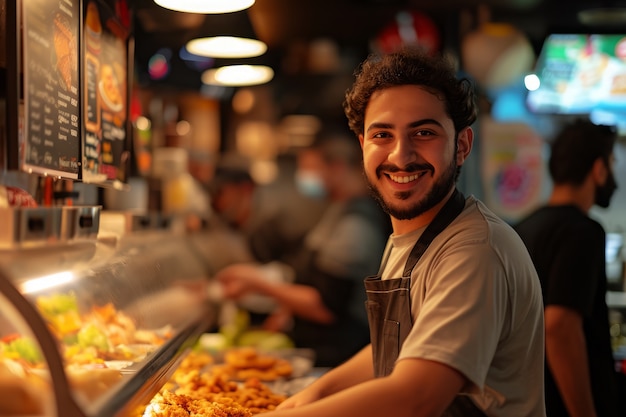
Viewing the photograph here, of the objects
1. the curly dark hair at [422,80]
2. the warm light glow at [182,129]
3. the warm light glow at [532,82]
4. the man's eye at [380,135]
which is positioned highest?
the warm light glow at [532,82]

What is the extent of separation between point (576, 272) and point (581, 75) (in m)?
2.36

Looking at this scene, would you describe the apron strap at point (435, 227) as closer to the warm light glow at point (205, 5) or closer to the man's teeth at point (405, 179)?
the man's teeth at point (405, 179)

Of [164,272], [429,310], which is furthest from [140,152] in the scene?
[429,310]

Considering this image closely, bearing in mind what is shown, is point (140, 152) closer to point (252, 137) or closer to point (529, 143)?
point (529, 143)

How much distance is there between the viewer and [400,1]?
19.2 ft

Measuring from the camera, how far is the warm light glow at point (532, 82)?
546cm

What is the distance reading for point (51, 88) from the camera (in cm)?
226

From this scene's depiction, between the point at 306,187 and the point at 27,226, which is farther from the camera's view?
the point at 306,187

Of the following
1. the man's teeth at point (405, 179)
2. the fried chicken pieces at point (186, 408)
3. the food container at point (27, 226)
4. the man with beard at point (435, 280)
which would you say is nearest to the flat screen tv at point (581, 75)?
the man with beard at point (435, 280)

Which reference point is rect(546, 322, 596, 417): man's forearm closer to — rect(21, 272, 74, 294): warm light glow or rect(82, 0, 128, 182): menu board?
rect(82, 0, 128, 182): menu board

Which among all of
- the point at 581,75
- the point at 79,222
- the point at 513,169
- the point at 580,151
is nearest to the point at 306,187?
the point at 513,169

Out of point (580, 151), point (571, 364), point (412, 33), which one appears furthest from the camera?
point (412, 33)

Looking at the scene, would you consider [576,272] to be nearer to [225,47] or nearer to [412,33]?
[225,47]

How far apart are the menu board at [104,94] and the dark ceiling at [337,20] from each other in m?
0.70
